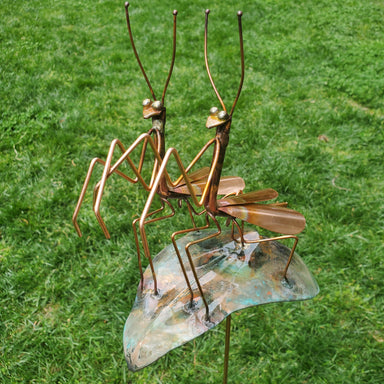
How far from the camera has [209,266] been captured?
914 millimetres

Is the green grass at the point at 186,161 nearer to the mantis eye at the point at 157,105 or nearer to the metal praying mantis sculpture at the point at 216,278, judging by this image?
the metal praying mantis sculpture at the point at 216,278

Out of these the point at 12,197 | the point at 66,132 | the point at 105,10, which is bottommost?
the point at 12,197

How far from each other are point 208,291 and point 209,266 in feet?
0.31

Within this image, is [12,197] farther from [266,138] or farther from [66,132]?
[266,138]

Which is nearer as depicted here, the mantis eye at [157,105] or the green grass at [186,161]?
the mantis eye at [157,105]

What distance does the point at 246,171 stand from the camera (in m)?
2.15

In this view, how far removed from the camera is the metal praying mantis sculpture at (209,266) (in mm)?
718

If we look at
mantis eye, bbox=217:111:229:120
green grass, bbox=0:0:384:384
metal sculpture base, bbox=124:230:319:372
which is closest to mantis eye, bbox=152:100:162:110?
mantis eye, bbox=217:111:229:120

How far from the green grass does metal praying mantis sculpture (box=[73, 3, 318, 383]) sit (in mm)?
653

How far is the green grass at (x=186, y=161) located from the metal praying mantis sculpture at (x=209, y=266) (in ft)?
2.14

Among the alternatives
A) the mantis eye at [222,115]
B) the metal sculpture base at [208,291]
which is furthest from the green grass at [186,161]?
the mantis eye at [222,115]

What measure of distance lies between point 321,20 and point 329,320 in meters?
3.20

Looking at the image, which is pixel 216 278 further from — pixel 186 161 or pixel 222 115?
pixel 186 161

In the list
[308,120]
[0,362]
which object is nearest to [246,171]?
[308,120]
